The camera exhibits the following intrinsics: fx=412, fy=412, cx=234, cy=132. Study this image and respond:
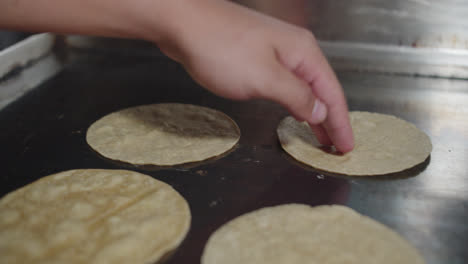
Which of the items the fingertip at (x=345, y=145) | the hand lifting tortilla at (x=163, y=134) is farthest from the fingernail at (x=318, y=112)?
the hand lifting tortilla at (x=163, y=134)

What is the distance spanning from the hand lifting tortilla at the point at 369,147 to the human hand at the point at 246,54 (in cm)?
26

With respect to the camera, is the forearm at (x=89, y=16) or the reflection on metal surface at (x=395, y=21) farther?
the reflection on metal surface at (x=395, y=21)

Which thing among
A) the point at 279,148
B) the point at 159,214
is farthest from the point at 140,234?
the point at 279,148

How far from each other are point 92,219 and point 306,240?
0.56m

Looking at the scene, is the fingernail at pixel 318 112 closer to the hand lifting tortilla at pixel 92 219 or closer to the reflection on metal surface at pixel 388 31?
the hand lifting tortilla at pixel 92 219

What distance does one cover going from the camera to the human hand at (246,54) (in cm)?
104

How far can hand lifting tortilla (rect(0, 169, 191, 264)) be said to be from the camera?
985 millimetres

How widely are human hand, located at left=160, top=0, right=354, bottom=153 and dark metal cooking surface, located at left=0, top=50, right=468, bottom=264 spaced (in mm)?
283

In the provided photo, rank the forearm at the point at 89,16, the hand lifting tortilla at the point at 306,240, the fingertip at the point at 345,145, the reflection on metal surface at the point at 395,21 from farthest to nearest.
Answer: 1. the reflection on metal surface at the point at 395,21
2. the fingertip at the point at 345,145
3. the forearm at the point at 89,16
4. the hand lifting tortilla at the point at 306,240

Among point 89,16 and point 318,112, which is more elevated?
point 89,16

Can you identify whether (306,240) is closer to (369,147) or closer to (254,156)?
(254,156)

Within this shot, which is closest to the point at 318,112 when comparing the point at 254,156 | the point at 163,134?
the point at 254,156

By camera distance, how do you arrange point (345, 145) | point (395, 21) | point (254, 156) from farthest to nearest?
point (395, 21), point (254, 156), point (345, 145)

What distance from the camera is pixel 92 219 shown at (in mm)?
1093
